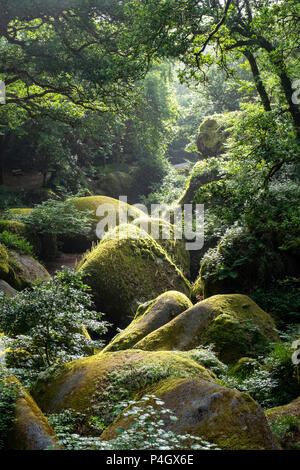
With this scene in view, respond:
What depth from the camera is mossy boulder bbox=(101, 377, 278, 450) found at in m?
2.87

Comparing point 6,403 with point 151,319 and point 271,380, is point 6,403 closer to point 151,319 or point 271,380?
point 271,380

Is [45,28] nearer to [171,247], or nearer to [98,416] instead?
[171,247]

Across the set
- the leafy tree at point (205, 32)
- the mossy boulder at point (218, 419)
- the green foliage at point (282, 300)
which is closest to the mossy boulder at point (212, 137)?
the leafy tree at point (205, 32)

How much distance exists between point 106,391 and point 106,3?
9.66 m

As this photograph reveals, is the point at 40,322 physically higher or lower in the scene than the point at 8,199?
lower

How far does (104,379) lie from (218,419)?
5.76 feet

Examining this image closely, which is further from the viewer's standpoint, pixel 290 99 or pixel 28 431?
pixel 290 99

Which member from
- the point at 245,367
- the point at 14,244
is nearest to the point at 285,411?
the point at 245,367

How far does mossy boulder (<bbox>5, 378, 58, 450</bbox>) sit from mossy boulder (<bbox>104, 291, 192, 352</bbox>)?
3.42 meters

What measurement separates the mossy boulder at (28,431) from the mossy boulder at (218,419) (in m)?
0.49

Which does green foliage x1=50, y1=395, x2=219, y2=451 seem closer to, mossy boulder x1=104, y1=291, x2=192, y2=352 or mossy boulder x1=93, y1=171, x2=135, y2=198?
mossy boulder x1=104, y1=291, x2=192, y2=352

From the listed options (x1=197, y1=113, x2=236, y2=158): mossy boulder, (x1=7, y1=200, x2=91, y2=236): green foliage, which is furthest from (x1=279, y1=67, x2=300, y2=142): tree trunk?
(x1=197, y1=113, x2=236, y2=158): mossy boulder

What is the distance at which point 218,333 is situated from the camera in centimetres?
648

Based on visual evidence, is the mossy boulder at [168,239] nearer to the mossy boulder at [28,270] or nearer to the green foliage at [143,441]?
the mossy boulder at [28,270]
